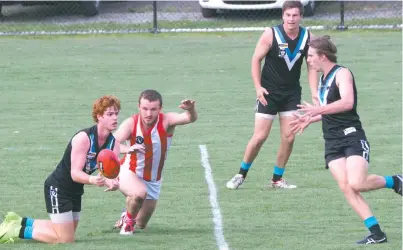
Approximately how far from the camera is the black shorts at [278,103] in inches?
453

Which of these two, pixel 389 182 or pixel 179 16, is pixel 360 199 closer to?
pixel 389 182

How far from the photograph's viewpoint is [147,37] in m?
23.5

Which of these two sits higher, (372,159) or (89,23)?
(89,23)

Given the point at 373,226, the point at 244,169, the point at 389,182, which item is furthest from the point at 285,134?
the point at 373,226

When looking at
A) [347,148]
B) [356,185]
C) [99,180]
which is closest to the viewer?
[99,180]

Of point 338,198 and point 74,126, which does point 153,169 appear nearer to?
point 338,198

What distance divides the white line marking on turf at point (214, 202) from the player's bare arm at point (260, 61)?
43.9 inches

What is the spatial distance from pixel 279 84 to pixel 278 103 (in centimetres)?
20

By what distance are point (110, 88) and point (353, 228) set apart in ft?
30.6

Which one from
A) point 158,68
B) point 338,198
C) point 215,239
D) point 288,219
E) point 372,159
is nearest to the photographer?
point 215,239

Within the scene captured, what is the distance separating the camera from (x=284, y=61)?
1152 cm

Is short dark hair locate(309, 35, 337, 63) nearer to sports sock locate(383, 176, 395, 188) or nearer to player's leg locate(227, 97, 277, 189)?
sports sock locate(383, 176, 395, 188)

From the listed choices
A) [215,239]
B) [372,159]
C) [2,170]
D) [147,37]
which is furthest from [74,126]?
[147,37]

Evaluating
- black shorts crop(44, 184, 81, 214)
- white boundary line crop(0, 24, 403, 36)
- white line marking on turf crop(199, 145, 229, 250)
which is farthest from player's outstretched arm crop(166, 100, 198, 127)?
white boundary line crop(0, 24, 403, 36)
